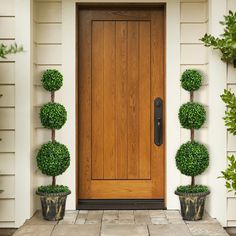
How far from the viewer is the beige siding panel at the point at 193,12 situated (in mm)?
4496

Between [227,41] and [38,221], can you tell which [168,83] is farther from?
[38,221]

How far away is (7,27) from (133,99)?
1403 mm

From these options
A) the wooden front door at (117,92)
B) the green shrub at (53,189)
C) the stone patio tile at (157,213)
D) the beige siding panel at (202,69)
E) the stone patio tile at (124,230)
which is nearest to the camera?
the stone patio tile at (124,230)

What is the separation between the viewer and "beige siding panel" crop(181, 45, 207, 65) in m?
4.50

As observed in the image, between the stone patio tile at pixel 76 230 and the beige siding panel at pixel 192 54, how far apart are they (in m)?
1.81

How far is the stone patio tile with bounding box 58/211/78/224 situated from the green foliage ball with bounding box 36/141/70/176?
43 cm

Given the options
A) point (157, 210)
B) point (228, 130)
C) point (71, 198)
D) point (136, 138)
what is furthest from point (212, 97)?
point (71, 198)

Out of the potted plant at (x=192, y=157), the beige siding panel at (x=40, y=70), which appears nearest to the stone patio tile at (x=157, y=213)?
the potted plant at (x=192, y=157)

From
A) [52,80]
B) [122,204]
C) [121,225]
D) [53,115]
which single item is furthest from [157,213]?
[52,80]

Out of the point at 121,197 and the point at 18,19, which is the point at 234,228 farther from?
the point at 18,19

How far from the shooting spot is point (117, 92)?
4656 millimetres

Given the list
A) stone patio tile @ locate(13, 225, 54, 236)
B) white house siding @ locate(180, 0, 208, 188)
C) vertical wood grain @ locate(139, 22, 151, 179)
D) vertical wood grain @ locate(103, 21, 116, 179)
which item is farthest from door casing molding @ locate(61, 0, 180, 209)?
stone patio tile @ locate(13, 225, 54, 236)

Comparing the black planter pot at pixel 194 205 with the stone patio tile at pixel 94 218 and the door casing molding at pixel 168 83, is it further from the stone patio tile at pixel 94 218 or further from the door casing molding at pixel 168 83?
the stone patio tile at pixel 94 218

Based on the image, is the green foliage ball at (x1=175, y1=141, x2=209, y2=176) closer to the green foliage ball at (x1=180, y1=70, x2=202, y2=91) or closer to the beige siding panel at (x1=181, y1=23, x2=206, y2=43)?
the green foliage ball at (x1=180, y1=70, x2=202, y2=91)
